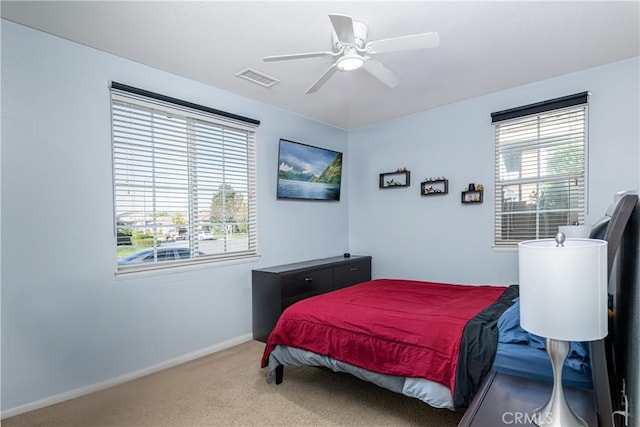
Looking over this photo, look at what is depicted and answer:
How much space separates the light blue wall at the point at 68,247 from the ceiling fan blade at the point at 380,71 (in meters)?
1.73

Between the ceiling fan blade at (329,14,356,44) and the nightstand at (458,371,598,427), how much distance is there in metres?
1.88

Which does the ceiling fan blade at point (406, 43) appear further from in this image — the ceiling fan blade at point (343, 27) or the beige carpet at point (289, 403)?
the beige carpet at point (289, 403)

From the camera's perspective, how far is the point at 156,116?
2.93 metres

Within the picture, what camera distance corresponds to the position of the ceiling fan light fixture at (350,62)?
7.19 feet

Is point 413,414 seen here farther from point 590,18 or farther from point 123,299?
point 590,18

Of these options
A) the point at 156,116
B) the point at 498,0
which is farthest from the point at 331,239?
the point at 498,0

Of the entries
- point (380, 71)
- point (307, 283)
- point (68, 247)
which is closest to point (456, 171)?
point (380, 71)

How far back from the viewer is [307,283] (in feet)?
11.8

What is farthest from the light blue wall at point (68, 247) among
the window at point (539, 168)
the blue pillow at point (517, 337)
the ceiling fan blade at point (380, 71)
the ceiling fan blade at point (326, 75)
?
the window at point (539, 168)

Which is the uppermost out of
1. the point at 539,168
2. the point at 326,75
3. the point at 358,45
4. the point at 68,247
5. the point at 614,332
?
the point at 358,45

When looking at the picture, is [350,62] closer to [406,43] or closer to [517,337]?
[406,43]

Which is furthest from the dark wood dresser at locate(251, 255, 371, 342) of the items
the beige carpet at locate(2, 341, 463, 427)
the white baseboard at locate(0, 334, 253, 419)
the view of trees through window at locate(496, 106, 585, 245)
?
the view of trees through window at locate(496, 106, 585, 245)

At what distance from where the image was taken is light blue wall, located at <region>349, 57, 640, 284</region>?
2.98 metres

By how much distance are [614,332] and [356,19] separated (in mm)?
2181
